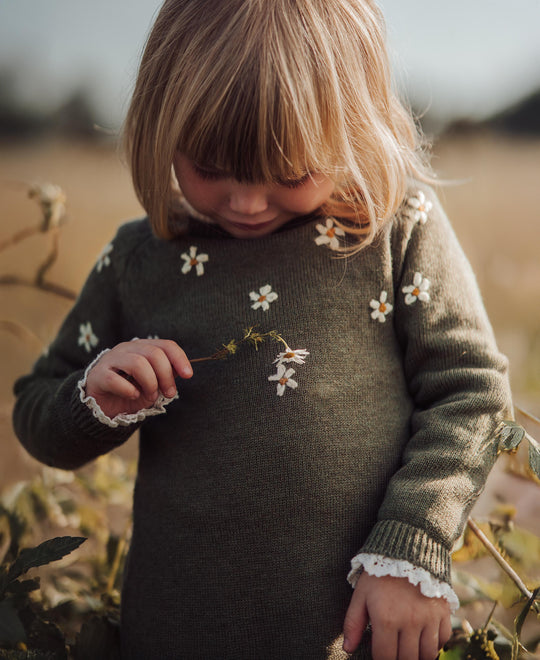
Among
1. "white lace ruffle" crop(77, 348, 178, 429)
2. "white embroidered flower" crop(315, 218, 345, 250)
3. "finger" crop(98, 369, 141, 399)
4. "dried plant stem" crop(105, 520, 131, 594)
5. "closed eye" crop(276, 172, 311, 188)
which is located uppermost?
"closed eye" crop(276, 172, 311, 188)

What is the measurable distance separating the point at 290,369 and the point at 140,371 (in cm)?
23

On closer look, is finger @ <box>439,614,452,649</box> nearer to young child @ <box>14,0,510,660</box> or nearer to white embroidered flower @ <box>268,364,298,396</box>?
young child @ <box>14,0,510,660</box>

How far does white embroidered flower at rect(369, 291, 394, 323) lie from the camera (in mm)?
1055

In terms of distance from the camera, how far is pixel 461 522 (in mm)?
927

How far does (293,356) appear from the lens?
3.32 ft

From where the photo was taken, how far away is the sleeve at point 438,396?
2.92 ft

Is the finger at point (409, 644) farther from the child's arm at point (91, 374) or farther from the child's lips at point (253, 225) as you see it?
the child's lips at point (253, 225)

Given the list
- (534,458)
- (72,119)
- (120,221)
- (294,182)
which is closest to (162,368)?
(294,182)

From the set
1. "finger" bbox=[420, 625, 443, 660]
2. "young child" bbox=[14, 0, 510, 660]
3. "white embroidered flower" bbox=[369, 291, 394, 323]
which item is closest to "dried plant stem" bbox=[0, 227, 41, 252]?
"young child" bbox=[14, 0, 510, 660]

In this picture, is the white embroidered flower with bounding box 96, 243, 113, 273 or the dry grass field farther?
the dry grass field

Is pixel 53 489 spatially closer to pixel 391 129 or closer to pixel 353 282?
pixel 353 282

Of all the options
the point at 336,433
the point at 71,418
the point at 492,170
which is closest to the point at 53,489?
the point at 71,418

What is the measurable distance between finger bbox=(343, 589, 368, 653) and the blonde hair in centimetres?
54

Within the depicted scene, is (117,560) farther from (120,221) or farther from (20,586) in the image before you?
(120,221)
